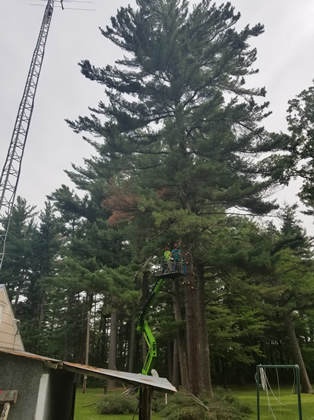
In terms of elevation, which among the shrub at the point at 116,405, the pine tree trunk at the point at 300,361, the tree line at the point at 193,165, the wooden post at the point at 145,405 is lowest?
the shrub at the point at 116,405

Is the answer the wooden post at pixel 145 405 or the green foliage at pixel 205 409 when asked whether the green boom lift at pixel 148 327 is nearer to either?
the green foliage at pixel 205 409

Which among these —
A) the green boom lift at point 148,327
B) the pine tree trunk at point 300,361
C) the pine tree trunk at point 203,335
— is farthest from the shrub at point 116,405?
the pine tree trunk at point 300,361

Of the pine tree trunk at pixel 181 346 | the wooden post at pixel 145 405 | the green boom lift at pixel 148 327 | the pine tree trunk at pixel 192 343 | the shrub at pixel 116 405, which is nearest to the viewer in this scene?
the wooden post at pixel 145 405

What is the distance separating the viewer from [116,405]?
528 inches

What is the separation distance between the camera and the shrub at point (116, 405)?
13.3 metres

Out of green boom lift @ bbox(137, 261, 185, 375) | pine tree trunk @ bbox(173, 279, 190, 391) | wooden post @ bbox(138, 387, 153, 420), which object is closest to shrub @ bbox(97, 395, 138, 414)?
green boom lift @ bbox(137, 261, 185, 375)

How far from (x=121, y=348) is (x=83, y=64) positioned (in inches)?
1089

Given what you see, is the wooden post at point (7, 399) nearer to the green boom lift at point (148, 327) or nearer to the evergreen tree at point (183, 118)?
the green boom lift at point (148, 327)

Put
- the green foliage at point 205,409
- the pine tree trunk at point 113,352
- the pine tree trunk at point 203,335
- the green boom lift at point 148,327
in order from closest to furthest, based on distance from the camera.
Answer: the green foliage at point 205,409 < the green boom lift at point 148,327 < the pine tree trunk at point 203,335 < the pine tree trunk at point 113,352

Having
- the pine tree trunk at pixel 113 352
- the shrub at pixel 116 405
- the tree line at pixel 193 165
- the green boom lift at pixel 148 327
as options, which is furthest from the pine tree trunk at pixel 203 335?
the pine tree trunk at pixel 113 352

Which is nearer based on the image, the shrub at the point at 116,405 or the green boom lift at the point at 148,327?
the green boom lift at the point at 148,327

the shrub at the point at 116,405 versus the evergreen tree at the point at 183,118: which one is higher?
the evergreen tree at the point at 183,118

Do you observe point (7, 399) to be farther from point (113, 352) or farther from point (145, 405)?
point (113, 352)

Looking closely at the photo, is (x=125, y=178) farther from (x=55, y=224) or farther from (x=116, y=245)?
(x=55, y=224)
